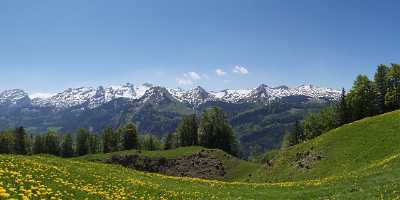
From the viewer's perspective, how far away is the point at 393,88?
11244 cm

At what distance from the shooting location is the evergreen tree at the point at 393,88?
109750 millimetres

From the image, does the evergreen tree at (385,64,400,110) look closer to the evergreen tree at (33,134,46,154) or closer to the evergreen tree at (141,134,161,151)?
the evergreen tree at (141,134,161,151)

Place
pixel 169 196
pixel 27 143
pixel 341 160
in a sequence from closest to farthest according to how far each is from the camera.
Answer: pixel 169 196, pixel 341 160, pixel 27 143

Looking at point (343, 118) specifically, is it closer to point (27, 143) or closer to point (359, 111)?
point (359, 111)

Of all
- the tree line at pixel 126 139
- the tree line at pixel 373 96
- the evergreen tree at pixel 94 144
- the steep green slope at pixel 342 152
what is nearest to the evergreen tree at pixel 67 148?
the tree line at pixel 126 139

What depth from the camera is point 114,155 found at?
12350 cm

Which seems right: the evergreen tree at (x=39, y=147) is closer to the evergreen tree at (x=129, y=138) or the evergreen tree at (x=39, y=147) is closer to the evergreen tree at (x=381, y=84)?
the evergreen tree at (x=129, y=138)

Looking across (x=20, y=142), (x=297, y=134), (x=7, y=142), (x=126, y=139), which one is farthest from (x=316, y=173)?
(x=20, y=142)

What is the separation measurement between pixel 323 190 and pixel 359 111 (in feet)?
295

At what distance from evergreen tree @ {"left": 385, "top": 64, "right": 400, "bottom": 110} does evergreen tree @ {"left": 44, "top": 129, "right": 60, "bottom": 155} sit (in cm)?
13352

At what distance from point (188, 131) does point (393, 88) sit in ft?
242

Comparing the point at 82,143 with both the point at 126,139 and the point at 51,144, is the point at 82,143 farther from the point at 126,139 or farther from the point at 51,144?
the point at 126,139

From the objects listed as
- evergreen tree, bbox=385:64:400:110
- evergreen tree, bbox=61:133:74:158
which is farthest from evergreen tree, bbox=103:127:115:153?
evergreen tree, bbox=385:64:400:110

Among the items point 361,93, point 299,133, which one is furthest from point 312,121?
point 361,93
